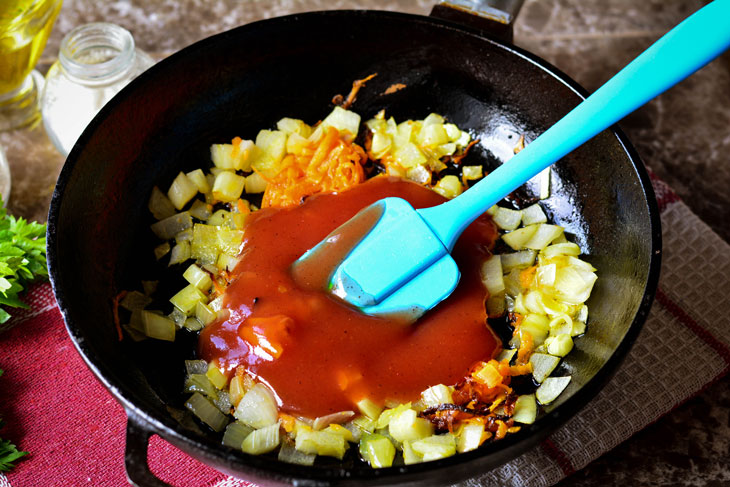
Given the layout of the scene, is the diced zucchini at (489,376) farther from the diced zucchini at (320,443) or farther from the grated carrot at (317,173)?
the grated carrot at (317,173)

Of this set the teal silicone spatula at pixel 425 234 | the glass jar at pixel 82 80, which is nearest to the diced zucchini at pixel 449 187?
the teal silicone spatula at pixel 425 234

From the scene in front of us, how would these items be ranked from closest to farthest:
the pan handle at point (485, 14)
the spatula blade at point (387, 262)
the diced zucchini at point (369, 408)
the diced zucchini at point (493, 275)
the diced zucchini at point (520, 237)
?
1. the diced zucchini at point (369, 408)
2. the spatula blade at point (387, 262)
3. the diced zucchini at point (493, 275)
4. the diced zucchini at point (520, 237)
5. the pan handle at point (485, 14)

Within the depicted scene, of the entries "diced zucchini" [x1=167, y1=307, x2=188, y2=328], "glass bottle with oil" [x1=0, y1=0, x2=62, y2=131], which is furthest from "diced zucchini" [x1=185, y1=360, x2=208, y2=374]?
"glass bottle with oil" [x1=0, y1=0, x2=62, y2=131]

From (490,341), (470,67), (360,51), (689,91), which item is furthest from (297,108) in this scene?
(689,91)

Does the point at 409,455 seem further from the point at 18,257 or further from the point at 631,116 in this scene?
the point at 631,116

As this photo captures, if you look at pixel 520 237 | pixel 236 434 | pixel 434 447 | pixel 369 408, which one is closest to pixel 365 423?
pixel 369 408
